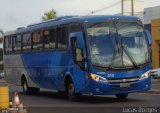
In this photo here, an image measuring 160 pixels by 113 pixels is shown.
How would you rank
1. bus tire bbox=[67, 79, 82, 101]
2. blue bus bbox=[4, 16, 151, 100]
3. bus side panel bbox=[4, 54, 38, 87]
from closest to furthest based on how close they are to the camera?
blue bus bbox=[4, 16, 151, 100] < bus tire bbox=[67, 79, 82, 101] < bus side panel bbox=[4, 54, 38, 87]

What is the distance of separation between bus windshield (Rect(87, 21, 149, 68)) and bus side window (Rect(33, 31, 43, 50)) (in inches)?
192

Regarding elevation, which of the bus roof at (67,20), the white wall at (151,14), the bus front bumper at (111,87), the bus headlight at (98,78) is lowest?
the bus front bumper at (111,87)

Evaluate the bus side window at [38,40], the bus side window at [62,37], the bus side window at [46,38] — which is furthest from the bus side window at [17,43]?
the bus side window at [62,37]

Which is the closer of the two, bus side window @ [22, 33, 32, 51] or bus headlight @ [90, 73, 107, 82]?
bus headlight @ [90, 73, 107, 82]

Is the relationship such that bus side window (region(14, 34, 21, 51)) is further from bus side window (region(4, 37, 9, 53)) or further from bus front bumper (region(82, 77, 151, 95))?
bus front bumper (region(82, 77, 151, 95))

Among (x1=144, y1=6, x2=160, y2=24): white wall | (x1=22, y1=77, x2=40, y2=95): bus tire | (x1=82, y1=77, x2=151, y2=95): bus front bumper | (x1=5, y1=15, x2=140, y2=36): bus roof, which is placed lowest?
(x1=22, y1=77, x2=40, y2=95): bus tire

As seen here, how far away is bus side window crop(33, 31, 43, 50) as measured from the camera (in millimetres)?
23641

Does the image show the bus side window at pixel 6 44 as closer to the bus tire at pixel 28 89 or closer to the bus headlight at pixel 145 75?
the bus tire at pixel 28 89

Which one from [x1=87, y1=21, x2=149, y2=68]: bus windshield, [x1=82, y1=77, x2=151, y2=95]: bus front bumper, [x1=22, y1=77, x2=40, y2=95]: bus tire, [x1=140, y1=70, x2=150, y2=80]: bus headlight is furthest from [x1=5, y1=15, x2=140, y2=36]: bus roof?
[x1=22, y1=77, x2=40, y2=95]: bus tire

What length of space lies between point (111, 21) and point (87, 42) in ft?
4.45

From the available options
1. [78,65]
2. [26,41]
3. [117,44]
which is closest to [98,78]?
[78,65]

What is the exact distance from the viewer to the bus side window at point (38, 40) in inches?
931

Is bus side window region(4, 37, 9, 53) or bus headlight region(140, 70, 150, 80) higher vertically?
bus side window region(4, 37, 9, 53)

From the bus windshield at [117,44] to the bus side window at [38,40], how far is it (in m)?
4.87
